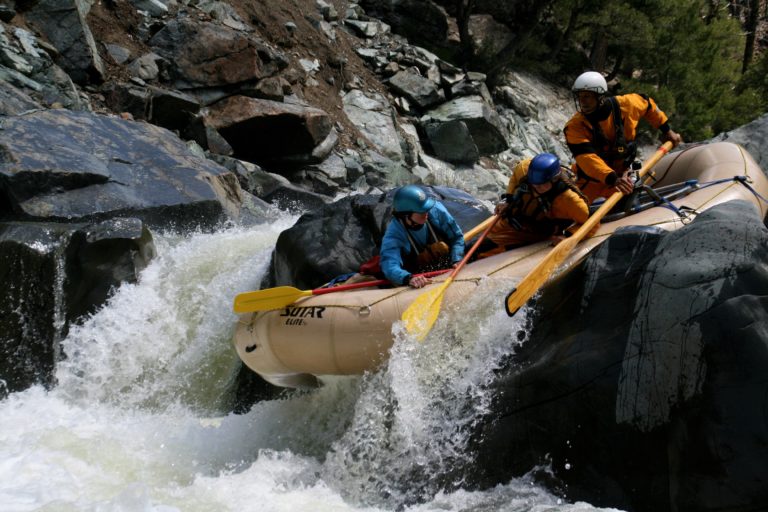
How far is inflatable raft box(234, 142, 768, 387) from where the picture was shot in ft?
14.5

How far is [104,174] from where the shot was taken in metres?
7.73

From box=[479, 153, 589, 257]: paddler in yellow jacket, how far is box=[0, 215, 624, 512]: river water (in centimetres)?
101

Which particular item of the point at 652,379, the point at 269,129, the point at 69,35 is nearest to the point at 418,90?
the point at 269,129

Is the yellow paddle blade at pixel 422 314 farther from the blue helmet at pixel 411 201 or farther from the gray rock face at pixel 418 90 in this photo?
the gray rock face at pixel 418 90

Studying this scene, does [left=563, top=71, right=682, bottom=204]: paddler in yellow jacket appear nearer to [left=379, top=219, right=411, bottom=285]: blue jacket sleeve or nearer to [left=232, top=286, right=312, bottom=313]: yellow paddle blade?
[left=379, top=219, right=411, bottom=285]: blue jacket sleeve

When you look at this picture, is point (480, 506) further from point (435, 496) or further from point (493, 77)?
point (493, 77)

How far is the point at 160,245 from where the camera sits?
7395 millimetres

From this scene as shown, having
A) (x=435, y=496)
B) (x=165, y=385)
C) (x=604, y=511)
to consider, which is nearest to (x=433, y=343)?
(x=435, y=496)

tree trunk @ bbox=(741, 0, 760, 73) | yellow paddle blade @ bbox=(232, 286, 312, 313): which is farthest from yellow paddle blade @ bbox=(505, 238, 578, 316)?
tree trunk @ bbox=(741, 0, 760, 73)

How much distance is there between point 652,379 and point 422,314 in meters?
1.52

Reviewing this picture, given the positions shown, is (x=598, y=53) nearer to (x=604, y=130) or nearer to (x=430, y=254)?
(x=604, y=130)

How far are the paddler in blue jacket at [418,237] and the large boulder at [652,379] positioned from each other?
1.47 metres

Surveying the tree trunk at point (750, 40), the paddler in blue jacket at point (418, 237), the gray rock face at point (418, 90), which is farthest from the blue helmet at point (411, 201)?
the tree trunk at point (750, 40)

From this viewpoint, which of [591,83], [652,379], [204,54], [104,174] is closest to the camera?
[652,379]
